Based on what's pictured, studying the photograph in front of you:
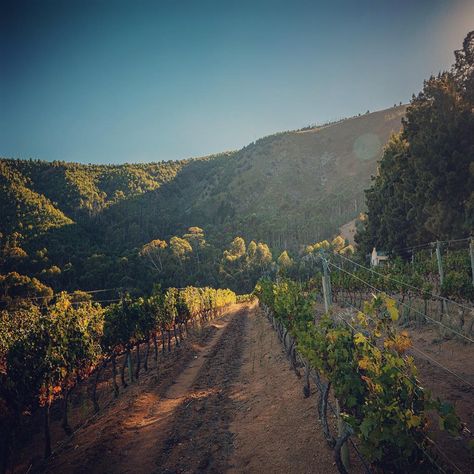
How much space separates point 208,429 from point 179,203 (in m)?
164

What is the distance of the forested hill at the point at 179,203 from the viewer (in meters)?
81.0

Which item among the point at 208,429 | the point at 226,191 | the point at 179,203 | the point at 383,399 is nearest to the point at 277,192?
the point at 226,191

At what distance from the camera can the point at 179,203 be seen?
558 feet

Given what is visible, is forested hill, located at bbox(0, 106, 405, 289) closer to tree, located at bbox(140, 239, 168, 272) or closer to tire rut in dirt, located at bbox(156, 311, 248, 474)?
tree, located at bbox(140, 239, 168, 272)

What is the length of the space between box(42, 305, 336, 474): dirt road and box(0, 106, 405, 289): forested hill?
210ft

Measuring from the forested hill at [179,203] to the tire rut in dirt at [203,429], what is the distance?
209 ft

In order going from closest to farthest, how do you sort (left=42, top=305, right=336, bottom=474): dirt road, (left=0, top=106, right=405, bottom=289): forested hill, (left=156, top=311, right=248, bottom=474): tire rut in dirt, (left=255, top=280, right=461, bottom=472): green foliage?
1. (left=255, top=280, right=461, bottom=472): green foliage
2. (left=42, top=305, right=336, bottom=474): dirt road
3. (left=156, top=311, right=248, bottom=474): tire rut in dirt
4. (left=0, top=106, right=405, bottom=289): forested hill

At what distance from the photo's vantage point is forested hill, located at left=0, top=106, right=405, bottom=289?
8100 centimetres

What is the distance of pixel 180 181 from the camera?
186 m

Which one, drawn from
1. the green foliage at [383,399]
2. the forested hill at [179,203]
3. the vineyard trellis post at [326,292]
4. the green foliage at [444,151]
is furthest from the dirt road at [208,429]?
the forested hill at [179,203]

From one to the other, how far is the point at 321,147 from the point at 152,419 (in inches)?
7545

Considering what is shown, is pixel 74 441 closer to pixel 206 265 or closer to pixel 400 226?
pixel 400 226

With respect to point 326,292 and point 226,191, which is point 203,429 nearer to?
point 326,292

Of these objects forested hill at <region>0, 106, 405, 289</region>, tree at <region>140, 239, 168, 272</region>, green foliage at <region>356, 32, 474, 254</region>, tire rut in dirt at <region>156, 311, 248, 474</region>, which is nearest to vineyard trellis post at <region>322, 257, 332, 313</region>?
tire rut in dirt at <region>156, 311, 248, 474</region>
